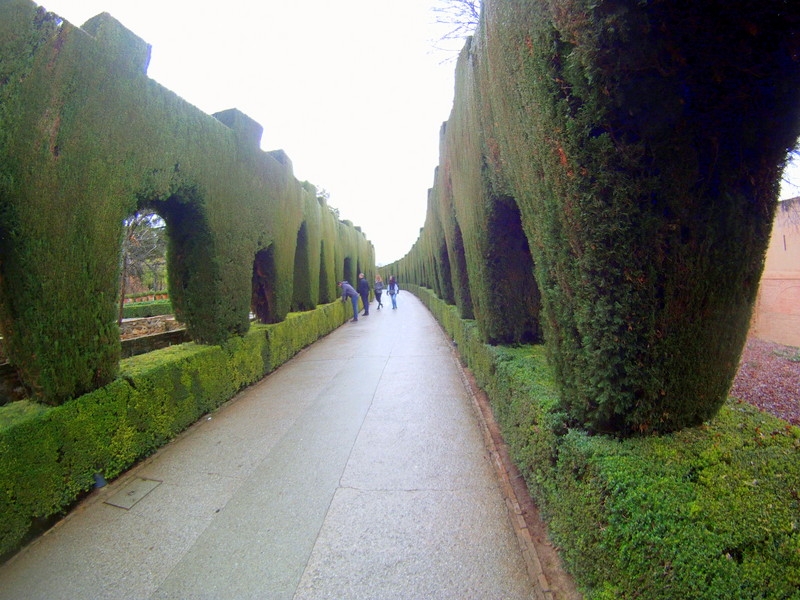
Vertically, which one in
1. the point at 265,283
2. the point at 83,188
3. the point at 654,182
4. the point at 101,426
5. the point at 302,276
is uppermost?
the point at 83,188

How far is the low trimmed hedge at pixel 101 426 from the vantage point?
2830 mm

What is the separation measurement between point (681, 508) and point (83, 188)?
5032 millimetres

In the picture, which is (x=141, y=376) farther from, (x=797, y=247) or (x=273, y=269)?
(x=797, y=247)

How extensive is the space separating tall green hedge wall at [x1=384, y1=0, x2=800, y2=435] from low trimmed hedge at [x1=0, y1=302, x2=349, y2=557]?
395 centimetres

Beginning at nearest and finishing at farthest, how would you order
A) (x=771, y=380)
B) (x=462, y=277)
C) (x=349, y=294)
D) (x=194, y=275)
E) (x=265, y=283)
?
(x=194, y=275) < (x=771, y=380) < (x=462, y=277) < (x=265, y=283) < (x=349, y=294)

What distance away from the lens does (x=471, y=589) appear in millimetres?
2260

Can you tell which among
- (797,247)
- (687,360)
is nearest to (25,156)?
(687,360)

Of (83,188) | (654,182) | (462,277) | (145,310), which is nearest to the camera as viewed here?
(654,182)

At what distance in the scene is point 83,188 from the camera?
367 cm

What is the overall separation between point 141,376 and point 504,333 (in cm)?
423

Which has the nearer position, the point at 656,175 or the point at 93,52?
the point at 656,175

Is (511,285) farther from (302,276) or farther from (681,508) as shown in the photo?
(302,276)

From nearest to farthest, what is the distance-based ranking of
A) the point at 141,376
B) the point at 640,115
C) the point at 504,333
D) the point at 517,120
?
the point at 640,115 < the point at 517,120 < the point at 141,376 < the point at 504,333

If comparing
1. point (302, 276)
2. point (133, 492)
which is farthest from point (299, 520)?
point (302, 276)
